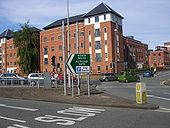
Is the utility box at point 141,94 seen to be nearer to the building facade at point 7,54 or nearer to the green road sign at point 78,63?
the green road sign at point 78,63

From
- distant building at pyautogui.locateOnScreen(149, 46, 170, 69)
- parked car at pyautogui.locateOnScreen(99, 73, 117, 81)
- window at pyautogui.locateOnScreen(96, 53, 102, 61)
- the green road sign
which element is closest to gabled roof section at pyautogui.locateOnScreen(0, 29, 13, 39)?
window at pyautogui.locateOnScreen(96, 53, 102, 61)

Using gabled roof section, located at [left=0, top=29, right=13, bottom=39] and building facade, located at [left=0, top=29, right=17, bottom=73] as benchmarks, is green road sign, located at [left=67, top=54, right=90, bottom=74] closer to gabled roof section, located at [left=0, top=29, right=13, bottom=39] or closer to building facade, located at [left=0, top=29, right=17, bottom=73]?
building facade, located at [left=0, top=29, right=17, bottom=73]

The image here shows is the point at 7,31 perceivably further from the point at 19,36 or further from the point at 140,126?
the point at 140,126

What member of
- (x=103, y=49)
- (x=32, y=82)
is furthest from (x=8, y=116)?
(x=103, y=49)

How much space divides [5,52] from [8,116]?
348 feet

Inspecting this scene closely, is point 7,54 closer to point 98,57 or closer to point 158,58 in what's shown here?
point 98,57

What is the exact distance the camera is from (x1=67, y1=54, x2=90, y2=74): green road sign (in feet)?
63.7

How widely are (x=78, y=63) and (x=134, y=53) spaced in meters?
86.2

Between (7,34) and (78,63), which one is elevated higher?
(7,34)

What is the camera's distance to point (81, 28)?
8225cm

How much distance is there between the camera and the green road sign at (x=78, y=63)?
63.7 ft

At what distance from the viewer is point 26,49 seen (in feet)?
276

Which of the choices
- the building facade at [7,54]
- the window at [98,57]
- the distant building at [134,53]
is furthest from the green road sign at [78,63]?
the building facade at [7,54]

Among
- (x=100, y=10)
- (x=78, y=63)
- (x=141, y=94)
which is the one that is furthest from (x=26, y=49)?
(x=141, y=94)
